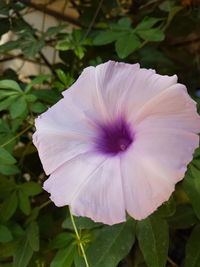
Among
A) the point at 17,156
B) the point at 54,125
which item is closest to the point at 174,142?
the point at 54,125

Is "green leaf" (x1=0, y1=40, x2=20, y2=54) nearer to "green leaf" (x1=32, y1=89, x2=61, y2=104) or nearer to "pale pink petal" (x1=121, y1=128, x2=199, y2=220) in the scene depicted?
"green leaf" (x1=32, y1=89, x2=61, y2=104)

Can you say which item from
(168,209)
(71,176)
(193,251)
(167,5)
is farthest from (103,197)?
(167,5)

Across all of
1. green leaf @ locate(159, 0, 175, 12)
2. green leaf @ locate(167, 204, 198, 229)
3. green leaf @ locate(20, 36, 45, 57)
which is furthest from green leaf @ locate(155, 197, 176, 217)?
green leaf @ locate(159, 0, 175, 12)

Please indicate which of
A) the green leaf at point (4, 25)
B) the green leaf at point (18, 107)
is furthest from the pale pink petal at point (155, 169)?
the green leaf at point (4, 25)

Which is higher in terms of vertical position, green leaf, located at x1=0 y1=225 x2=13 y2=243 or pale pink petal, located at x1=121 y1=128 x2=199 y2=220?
pale pink petal, located at x1=121 y1=128 x2=199 y2=220

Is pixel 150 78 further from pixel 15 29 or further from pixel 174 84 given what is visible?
pixel 15 29

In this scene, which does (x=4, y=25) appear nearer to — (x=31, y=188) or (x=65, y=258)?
(x=31, y=188)

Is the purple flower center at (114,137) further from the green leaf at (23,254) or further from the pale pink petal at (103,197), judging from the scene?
the green leaf at (23,254)
